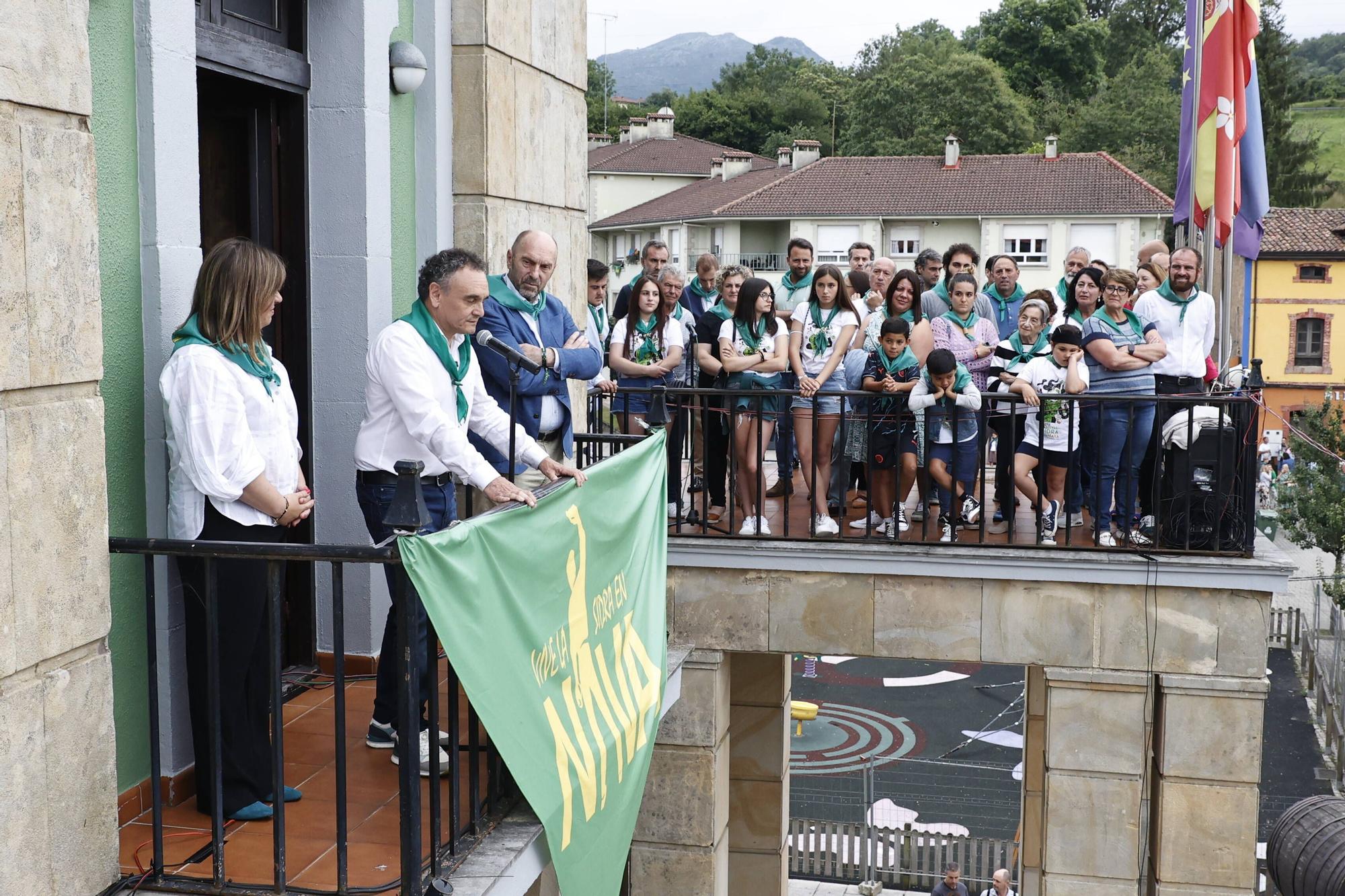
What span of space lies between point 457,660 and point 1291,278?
49.8m

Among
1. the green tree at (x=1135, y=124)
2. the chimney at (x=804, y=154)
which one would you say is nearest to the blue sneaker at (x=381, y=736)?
the chimney at (x=804, y=154)

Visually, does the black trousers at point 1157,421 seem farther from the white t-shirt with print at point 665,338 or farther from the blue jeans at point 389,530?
the blue jeans at point 389,530

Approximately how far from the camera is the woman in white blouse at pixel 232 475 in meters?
4.29

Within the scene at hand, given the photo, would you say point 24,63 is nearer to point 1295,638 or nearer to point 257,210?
point 257,210

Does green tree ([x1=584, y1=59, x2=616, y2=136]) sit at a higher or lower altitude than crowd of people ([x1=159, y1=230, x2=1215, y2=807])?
higher

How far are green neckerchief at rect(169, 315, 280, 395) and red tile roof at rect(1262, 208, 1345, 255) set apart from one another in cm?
4669

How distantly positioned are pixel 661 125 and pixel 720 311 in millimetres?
62698

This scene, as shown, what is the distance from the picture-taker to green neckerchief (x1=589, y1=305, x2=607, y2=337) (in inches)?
378

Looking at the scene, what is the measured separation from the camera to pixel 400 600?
3.63 m

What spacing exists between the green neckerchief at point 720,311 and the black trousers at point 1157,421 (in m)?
2.89

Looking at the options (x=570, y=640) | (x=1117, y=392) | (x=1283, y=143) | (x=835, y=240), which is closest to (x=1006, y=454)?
(x=1117, y=392)

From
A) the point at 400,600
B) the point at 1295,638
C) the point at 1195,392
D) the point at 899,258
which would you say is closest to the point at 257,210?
the point at 400,600

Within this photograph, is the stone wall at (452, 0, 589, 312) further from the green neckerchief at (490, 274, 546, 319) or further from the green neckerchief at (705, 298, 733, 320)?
the green neckerchief at (490, 274, 546, 319)

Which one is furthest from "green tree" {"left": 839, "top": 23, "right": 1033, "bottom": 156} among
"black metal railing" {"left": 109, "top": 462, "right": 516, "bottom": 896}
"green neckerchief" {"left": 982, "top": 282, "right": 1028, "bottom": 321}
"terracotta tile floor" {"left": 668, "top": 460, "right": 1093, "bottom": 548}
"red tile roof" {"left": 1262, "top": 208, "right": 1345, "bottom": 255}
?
"black metal railing" {"left": 109, "top": 462, "right": 516, "bottom": 896}
